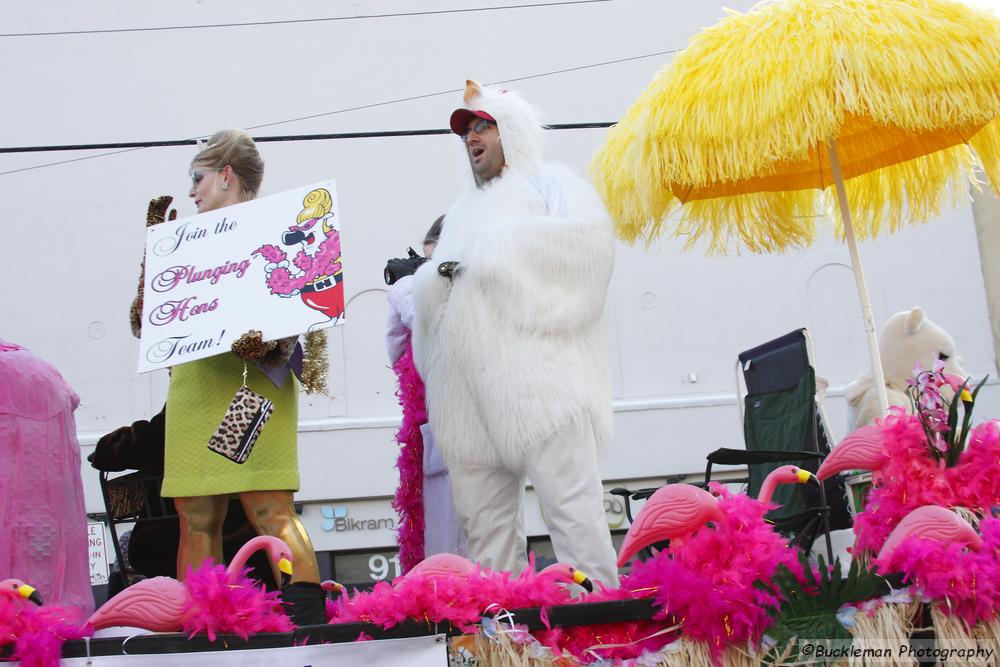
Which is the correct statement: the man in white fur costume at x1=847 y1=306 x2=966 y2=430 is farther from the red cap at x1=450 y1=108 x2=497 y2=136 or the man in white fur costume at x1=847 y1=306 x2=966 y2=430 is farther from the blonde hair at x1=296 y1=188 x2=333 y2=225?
the blonde hair at x1=296 y1=188 x2=333 y2=225

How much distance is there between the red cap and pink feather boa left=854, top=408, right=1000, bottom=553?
1554 mm

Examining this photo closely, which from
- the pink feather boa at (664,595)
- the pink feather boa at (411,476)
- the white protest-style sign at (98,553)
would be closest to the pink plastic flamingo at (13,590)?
the pink feather boa at (664,595)

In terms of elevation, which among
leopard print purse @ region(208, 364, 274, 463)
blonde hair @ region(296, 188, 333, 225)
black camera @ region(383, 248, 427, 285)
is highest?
black camera @ region(383, 248, 427, 285)

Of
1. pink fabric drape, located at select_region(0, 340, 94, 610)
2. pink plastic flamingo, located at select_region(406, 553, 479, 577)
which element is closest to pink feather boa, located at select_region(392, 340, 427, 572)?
pink fabric drape, located at select_region(0, 340, 94, 610)

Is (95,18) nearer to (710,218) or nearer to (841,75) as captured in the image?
(710,218)

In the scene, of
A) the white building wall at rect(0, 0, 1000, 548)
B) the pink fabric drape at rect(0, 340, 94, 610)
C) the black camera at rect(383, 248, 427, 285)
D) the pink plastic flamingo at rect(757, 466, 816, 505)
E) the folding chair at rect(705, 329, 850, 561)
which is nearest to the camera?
the pink plastic flamingo at rect(757, 466, 816, 505)

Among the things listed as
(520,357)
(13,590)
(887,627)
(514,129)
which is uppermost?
(514,129)

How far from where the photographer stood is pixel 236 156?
356cm

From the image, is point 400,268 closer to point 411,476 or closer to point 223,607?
point 411,476

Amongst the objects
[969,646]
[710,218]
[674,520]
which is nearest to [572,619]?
[674,520]

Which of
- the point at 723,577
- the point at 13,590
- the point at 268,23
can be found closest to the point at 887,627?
the point at 723,577

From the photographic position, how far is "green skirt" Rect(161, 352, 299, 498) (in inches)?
125

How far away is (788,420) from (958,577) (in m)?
1.97

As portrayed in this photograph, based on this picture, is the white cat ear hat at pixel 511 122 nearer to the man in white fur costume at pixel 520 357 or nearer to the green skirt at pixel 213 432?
the man in white fur costume at pixel 520 357
